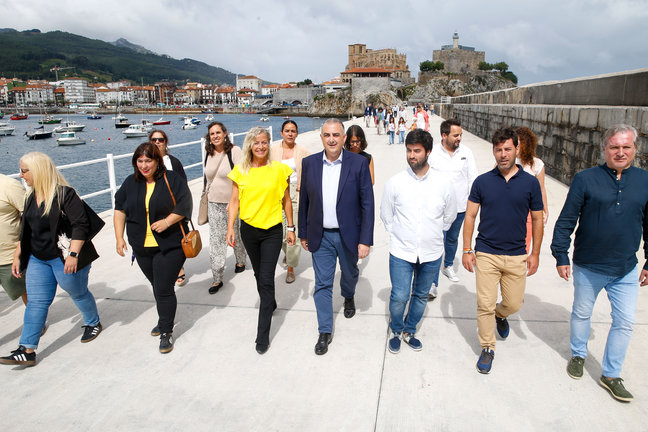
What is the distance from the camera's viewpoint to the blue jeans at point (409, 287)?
3066 millimetres

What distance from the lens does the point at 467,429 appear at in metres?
2.37

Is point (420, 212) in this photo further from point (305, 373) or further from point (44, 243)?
point (44, 243)

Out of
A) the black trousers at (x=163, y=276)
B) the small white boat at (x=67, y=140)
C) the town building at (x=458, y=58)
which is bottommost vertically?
the small white boat at (x=67, y=140)

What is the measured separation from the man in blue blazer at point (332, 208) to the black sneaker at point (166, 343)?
3.69 feet

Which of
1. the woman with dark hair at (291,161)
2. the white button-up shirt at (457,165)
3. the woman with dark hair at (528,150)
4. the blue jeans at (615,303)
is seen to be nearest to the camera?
the blue jeans at (615,303)

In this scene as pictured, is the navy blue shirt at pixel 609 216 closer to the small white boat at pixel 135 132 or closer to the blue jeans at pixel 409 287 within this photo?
the blue jeans at pixel 409 287

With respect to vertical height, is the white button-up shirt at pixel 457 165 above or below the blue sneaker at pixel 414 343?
above

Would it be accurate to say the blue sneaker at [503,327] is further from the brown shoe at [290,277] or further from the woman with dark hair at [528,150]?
the brown shoe at [290,277]

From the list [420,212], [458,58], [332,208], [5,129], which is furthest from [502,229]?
[458,58]

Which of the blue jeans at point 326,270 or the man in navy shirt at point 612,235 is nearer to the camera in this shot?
the man in navy shirt at point 612,235

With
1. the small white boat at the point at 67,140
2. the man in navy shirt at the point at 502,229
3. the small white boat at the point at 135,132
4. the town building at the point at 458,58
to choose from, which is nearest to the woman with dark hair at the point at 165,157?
the man in navy shirt at the point at 502,229

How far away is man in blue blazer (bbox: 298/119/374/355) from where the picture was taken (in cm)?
318

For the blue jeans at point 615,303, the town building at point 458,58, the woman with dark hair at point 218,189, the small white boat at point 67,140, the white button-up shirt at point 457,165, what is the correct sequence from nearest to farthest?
the blue jeans at point 615,303 → the white button-up shirt at point 457,165 → the woman with dark hair at point 218,189 → the small white boat at point 67,140 → the town building at point 458,58

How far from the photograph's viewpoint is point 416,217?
298 centimetres
